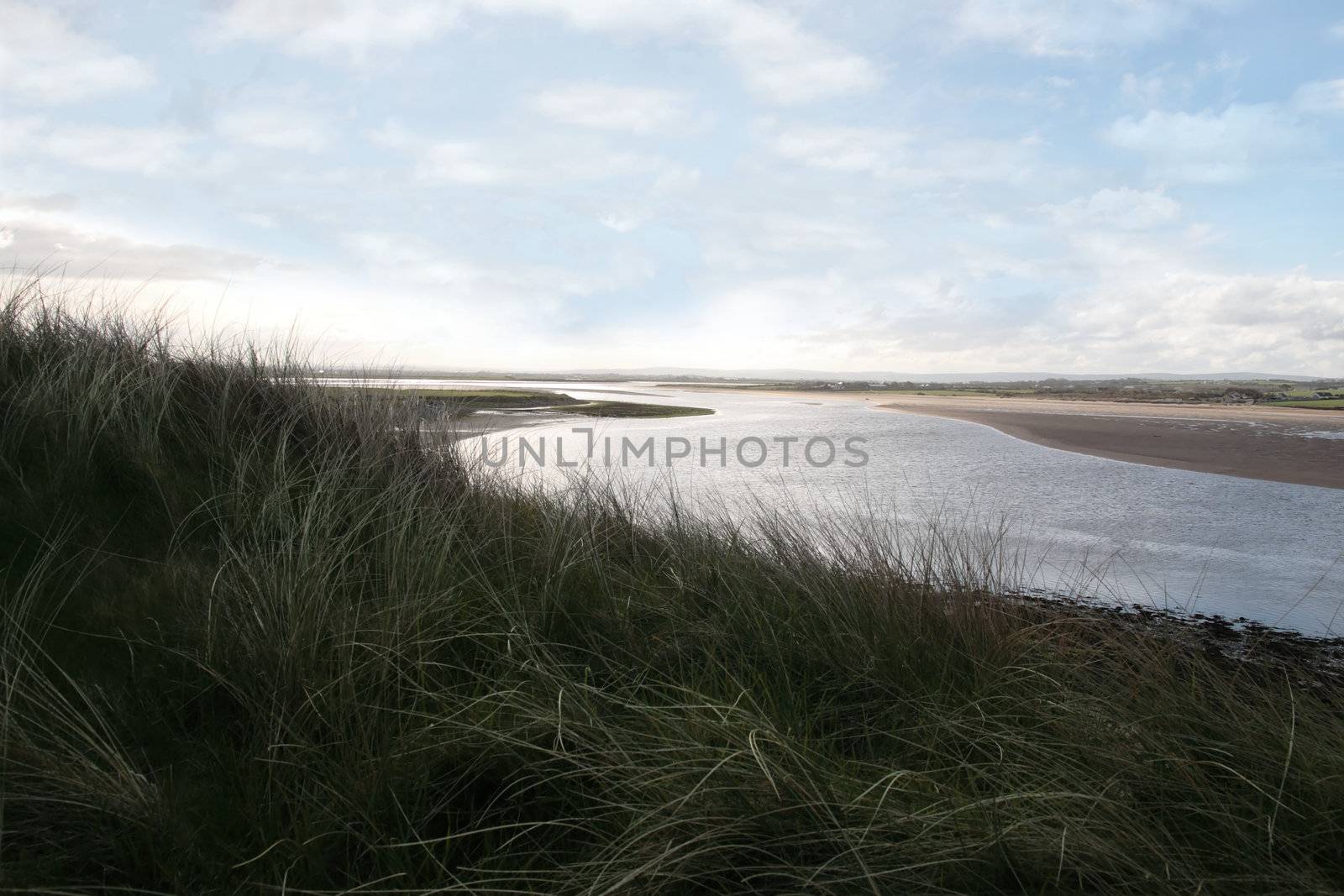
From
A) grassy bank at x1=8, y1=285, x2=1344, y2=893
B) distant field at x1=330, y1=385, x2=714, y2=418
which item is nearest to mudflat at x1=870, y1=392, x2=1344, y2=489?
distant field at x1=330, y1=385, x2=714, y2=418

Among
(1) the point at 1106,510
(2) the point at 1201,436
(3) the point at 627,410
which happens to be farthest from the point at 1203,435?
(3) the point at 627,410

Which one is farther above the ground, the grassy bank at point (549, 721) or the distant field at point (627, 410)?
the distant field at point (627, 410)

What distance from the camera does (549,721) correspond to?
1.96 metres

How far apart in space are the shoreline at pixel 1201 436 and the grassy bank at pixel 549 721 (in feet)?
40.1

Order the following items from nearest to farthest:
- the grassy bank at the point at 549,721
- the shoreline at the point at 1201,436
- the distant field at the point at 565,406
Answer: the grassy bank at the point at 549,721, the shoreline at the point at 1201,436, the distant field at the point at 565,406

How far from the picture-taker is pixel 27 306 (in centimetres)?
494

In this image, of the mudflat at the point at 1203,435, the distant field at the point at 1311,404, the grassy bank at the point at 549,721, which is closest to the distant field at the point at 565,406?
the mudflat at the point at 1203,435

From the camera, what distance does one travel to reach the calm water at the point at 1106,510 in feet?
19.3

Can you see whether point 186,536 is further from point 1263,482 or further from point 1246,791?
point 1263,482

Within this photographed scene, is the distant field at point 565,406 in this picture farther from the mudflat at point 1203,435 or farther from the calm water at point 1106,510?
the mudflat at point 1203,435

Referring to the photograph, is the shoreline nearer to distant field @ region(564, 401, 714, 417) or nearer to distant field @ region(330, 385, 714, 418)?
distant field @ region(564, 401, 714, 417)

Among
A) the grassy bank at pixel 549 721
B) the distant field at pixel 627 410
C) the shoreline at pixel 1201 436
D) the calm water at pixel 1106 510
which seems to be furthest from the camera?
the distant field at pixel 627 410

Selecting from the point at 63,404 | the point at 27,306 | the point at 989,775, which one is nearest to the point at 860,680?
the point at 989,775

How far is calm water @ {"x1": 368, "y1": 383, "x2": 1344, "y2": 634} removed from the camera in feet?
19.3
